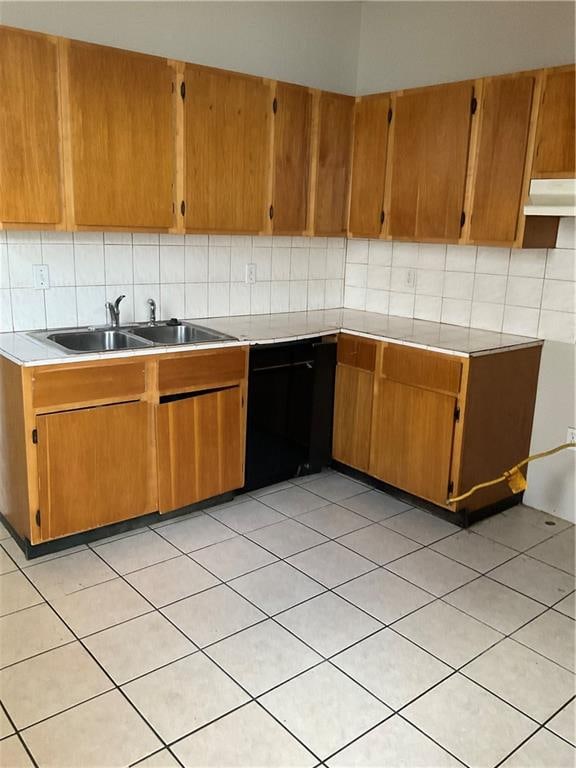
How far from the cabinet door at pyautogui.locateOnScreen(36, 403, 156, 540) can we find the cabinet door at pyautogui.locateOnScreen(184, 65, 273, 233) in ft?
3.53

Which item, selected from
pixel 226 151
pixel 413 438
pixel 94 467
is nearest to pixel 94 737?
pixel 94 467

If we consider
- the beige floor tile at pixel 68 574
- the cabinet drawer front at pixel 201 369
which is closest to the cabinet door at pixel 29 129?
the cabinet drawer front at pixel 201 369

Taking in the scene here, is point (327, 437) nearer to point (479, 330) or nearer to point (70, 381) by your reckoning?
point (479, 330)

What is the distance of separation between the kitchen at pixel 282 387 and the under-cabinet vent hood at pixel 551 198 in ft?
0.05

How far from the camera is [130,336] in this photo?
125 inches

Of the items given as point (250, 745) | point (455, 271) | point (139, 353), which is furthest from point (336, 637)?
point (455, 271)

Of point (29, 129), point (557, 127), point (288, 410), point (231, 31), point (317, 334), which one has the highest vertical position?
point (231, 31)

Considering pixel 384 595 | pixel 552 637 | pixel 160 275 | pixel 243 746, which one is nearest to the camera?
pixel 243 746

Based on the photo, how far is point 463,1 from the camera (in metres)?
3.46

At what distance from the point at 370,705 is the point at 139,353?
5.50 feet

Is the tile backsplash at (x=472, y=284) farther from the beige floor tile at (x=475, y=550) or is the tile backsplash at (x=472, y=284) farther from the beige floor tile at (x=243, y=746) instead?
the beige floor tile at (x=243, y=746)

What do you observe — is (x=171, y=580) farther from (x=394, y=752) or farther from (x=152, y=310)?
(x=152, y=310)

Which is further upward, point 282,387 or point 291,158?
point 291,158

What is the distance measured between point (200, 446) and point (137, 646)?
3.59 ft
